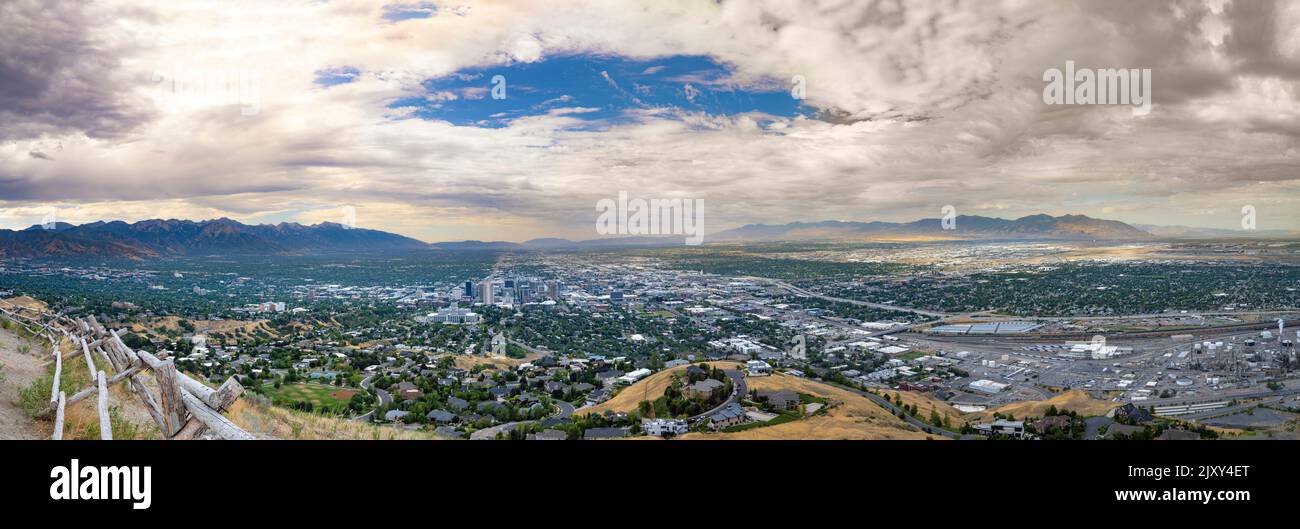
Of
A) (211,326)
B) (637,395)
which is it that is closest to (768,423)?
(637,395)

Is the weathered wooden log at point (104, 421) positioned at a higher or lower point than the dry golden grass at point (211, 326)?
higher

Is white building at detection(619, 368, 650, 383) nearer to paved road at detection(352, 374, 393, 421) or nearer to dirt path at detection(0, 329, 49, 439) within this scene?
paved road at detection(352, 374, 393, 421)

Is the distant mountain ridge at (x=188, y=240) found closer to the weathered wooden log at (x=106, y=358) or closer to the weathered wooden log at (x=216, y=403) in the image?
the weathered wooden log at (x=106, y=358)

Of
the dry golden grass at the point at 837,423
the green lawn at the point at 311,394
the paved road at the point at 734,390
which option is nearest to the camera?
the dry golden grass at the point at 837,423

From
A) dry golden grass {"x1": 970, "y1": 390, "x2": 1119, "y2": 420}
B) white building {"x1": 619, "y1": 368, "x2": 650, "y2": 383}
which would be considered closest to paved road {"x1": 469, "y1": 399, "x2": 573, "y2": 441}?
white building {"x1": 619, "y1": 368, "x2": 650, "y2": 383}

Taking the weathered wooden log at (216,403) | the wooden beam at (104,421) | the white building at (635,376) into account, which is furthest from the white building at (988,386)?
the wooden beam at (104,421)

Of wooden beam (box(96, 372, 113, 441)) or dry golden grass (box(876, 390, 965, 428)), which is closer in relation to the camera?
wooden beam (box(96, 372, 113, 441))
